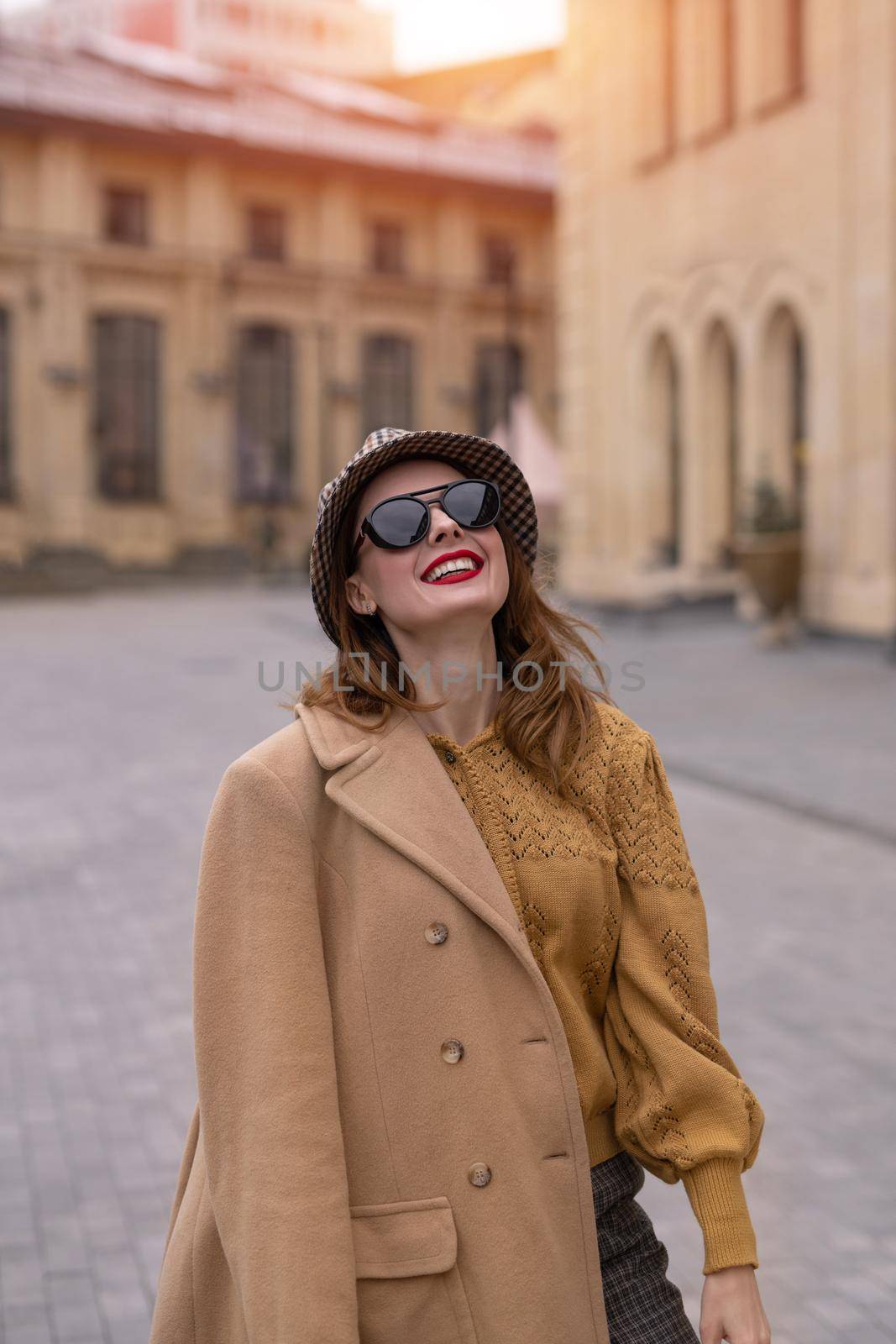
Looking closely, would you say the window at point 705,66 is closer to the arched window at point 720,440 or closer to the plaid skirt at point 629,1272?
the arched window at point 720,440

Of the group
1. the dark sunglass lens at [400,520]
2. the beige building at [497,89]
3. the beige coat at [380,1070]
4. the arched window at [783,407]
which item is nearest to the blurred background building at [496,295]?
the arched window at [783,407]

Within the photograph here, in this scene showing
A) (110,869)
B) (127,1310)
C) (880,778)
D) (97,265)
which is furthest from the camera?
(97,265)

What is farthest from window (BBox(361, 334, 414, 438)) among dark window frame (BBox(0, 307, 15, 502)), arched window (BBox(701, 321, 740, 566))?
arched window (BBox(701, 321, 740, 566))

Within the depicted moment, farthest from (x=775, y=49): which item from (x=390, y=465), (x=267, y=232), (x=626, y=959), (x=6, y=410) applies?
(x=6, y=410)

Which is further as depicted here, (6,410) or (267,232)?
(267,232)

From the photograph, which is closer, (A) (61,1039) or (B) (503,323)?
(A) (61,1039)

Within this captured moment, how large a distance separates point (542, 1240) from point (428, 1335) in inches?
7.1

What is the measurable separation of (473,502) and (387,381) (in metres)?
40.9

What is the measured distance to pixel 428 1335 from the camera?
189 cm

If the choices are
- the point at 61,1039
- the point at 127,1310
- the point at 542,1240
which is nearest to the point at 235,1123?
the point at 542,1240

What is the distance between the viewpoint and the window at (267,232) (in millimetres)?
40844

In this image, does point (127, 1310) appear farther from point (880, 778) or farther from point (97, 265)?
point (97, 265)

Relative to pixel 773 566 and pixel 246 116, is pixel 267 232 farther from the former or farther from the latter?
pixel 773 566

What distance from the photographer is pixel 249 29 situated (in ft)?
318
